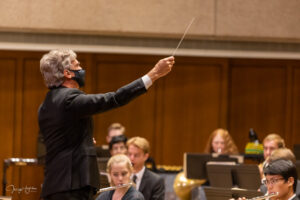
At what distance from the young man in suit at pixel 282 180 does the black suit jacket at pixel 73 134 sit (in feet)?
5.92

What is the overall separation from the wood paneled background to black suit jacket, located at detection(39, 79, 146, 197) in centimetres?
585

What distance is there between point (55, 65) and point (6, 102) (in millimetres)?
5936

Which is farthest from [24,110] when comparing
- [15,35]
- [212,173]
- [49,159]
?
[49,159]

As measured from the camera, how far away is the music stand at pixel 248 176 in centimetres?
588

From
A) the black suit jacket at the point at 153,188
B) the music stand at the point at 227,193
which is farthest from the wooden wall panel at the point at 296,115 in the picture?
the music stand at the point at 227,193

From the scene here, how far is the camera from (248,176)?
5.93 metres

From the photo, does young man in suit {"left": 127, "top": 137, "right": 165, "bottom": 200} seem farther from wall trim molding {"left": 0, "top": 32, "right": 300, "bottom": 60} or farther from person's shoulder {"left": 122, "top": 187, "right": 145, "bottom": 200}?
wall trim molding {"left": 0, "top": 32, "right": 300, "bottom": 60}

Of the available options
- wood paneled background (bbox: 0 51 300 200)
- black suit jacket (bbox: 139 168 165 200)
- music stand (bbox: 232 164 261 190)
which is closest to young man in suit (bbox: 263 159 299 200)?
music stand (bbox: 232 164 261 190)

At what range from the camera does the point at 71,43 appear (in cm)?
797

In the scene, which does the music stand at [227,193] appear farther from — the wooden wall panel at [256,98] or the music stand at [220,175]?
the wooden wall panel at [256,98]

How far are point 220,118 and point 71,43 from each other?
2575 millimetres

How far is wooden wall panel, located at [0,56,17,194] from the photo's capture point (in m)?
8.73

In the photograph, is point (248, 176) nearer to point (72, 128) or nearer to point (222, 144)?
point (222, 144)

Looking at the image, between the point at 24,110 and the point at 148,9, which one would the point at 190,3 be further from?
the point at 24,110
